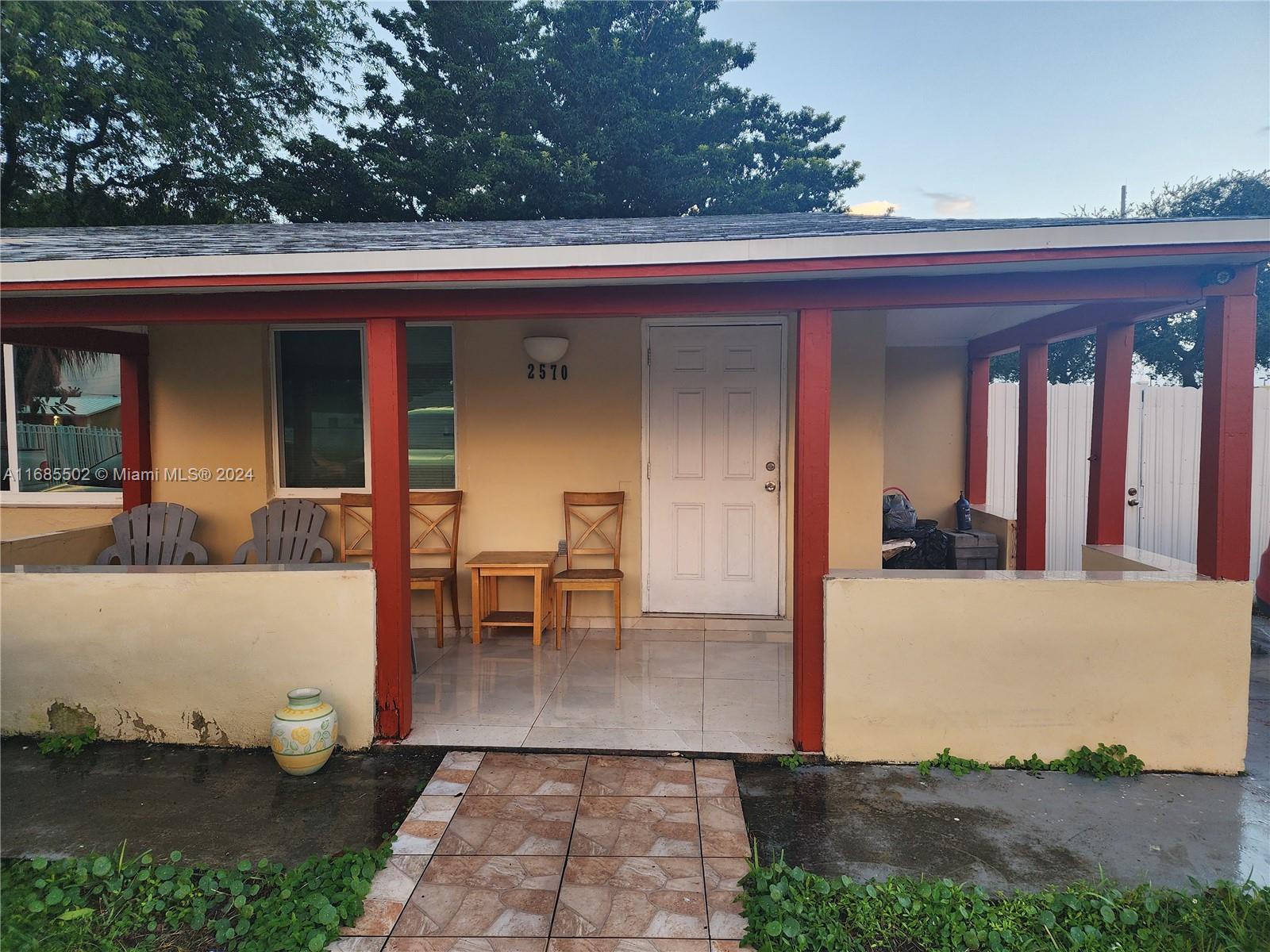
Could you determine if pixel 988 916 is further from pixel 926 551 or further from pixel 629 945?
pixel 926 551

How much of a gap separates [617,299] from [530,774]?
7.00ft

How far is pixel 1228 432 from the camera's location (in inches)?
124

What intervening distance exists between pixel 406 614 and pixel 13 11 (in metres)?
13.1

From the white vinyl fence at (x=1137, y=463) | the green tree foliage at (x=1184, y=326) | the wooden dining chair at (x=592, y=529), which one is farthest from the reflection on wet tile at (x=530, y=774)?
the green tree foliage at (x=1184, y=326)

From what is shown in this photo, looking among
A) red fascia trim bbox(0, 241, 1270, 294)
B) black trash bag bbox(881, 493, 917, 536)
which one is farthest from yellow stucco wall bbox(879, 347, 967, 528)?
red fascia trim bbox(0, 241, 1270, 294)

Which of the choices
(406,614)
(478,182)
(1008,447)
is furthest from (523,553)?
(478,182)

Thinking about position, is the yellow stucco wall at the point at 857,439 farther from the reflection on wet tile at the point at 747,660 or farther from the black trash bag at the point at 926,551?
the black trash bag at the point at 926,551

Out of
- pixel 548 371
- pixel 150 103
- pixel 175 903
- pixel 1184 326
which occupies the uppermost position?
pixel 150 103

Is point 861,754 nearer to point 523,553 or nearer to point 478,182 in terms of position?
point 523,553

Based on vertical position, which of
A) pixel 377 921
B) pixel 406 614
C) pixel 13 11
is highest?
pixel 13 11

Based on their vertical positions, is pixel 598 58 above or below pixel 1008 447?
above

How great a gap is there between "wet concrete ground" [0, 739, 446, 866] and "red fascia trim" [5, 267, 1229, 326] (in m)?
2.04

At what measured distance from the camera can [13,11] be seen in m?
10.9

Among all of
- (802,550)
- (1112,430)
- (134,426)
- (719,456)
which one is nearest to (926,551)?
(1112,430)
